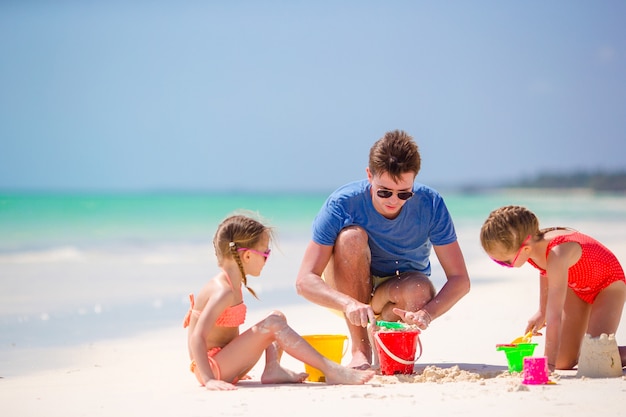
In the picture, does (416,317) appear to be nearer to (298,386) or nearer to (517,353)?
(517,353)

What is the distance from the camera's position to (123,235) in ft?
68.3

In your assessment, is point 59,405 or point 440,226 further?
point 440,226

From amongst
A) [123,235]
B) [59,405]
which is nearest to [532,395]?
[59,405]

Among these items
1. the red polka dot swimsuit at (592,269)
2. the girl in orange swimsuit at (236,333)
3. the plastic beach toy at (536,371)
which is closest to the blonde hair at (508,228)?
the red polka dot swimsuit at (592,269)

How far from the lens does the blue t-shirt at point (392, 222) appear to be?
509cm

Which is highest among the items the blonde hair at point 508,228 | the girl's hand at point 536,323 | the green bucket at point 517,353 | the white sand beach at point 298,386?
the blonde hair at point 508,228

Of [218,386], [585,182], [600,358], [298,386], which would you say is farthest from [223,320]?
[585,182]

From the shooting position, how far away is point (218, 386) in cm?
427

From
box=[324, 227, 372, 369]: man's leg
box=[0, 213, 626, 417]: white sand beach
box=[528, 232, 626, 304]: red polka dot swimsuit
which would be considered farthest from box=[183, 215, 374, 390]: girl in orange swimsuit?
box=[528, 232, 626, 304]: red polka dot swimsuit

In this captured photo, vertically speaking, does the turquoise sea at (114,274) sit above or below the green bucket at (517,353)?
above

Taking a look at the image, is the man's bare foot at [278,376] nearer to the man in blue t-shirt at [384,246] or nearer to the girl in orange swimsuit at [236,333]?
the girl in orange swimsuit at [236,333]

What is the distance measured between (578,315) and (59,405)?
9.43 ft

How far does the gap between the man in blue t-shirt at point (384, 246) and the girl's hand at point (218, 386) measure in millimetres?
784

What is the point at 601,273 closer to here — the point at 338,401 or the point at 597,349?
the point at 597,349
